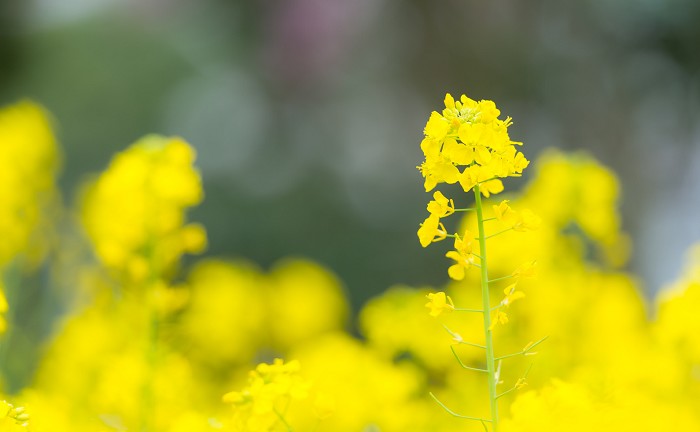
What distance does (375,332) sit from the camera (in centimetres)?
271

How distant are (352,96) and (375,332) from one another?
5.55m

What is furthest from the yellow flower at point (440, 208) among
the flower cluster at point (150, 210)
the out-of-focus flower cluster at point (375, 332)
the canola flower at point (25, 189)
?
the canola flower at point (25, 189)

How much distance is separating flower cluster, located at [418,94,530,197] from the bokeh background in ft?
14.2

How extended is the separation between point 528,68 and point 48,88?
4.33m

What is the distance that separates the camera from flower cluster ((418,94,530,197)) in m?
1.35

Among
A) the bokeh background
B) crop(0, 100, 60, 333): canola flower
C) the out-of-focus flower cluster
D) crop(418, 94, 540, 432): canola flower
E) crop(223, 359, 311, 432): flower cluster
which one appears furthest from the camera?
the bokeh background

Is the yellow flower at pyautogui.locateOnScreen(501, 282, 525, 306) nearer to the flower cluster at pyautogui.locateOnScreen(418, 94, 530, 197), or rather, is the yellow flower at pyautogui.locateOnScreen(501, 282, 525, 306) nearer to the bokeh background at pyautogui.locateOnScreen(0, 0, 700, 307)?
the flower cluster at pyautogui.locateOnScreen(418, 94, 530, 197)

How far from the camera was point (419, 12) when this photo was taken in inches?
278

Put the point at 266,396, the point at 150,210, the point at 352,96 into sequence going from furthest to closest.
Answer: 1. the point at 352,96
2. the point at 150,210
3. the point at 266,396

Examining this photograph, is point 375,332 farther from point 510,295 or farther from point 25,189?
point 510,295

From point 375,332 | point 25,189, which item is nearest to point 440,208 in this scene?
point 375,332

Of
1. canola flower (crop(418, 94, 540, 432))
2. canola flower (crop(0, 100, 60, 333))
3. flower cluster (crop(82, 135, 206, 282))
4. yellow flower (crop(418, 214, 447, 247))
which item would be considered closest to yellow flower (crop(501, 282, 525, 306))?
canola flower (crop(418, 94, 540, 432))

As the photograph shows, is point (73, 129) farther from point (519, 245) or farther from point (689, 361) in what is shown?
point (689, 361)

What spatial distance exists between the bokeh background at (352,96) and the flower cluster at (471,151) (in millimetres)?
4342
